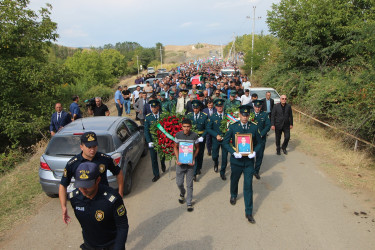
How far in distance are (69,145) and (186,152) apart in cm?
252

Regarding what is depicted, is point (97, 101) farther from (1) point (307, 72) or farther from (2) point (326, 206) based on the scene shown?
(1) point (307, 72)

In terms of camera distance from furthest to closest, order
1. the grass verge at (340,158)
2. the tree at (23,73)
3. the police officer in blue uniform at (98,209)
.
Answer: the tree at (23,73)
the grass verge at (340,158)
the police officer in blue uniform at (98,209)

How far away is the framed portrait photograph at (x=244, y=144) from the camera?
4.97 meters

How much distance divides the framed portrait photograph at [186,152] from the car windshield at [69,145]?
5.09 ft

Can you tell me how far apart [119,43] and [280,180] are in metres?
186

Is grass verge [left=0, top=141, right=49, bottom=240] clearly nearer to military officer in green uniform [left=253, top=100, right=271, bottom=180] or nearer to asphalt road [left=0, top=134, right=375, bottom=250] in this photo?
asphalt road [left=0, top=134, right=375, bottom=250]

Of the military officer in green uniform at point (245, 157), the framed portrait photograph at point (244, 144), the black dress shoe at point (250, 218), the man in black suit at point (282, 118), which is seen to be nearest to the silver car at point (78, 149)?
the military officer in green uniform at point (245, 157)

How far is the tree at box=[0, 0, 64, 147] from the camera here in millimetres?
12984

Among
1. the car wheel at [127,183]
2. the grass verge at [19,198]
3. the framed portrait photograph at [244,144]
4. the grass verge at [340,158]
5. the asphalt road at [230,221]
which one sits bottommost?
the grass verge at [19,198]

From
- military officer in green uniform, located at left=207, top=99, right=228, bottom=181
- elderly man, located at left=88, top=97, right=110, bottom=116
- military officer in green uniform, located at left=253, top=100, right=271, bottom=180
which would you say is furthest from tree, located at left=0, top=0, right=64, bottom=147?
military officer in green uniform, located at left=253, top=100, right=271, bottom=180

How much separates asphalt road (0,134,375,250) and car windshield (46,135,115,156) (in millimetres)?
1258

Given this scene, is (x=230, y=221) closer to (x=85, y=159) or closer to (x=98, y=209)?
(x=85, y=159)

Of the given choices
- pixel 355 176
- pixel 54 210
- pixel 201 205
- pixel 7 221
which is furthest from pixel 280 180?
pixel 7 221

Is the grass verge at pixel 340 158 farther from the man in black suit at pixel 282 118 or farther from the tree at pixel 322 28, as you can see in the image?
the tree at pixel 322 28
